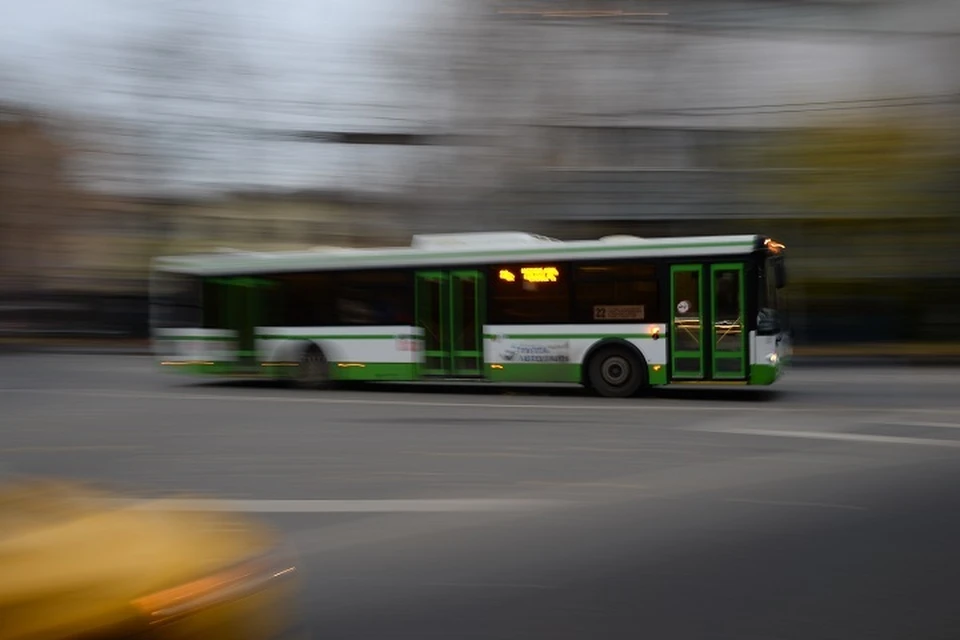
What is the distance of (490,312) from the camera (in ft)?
53.5

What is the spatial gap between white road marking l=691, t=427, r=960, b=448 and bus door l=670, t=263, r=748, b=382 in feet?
11.7

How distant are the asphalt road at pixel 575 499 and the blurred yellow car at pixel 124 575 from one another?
1.19 m

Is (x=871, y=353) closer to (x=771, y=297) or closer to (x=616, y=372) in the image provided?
(x=771, y=297)

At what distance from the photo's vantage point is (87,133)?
121ft

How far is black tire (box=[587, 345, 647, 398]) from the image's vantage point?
15312 millimetres

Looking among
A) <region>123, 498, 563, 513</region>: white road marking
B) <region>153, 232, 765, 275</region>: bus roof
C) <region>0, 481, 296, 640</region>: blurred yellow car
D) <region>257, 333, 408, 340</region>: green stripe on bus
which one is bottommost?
<region>123, 498, 563, 513</region>: white road marking

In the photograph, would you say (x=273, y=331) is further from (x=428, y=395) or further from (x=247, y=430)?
(x=247, y=430)

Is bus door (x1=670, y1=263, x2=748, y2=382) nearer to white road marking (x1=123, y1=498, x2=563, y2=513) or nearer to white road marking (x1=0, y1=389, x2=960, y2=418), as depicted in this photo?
white road marking (x1=0, y1=389, x2=960, y2=418)

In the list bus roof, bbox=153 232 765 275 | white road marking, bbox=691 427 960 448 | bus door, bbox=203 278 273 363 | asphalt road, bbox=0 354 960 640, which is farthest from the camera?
bus door, bbox=203 278 273 363

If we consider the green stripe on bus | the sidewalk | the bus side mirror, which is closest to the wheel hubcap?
the bus side mirror

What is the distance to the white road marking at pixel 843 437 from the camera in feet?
32.9

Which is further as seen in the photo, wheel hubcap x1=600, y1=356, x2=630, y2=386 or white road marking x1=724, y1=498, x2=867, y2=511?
wheel hubcap x1=600, y1=356, x2=630, y2=386

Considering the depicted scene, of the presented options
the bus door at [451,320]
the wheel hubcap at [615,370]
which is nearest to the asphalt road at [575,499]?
the wheel hubcap at [615,370]

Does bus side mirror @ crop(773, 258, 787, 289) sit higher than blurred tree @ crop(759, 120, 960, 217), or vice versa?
blurred tree @ crop(759, 120, 960, 217)
